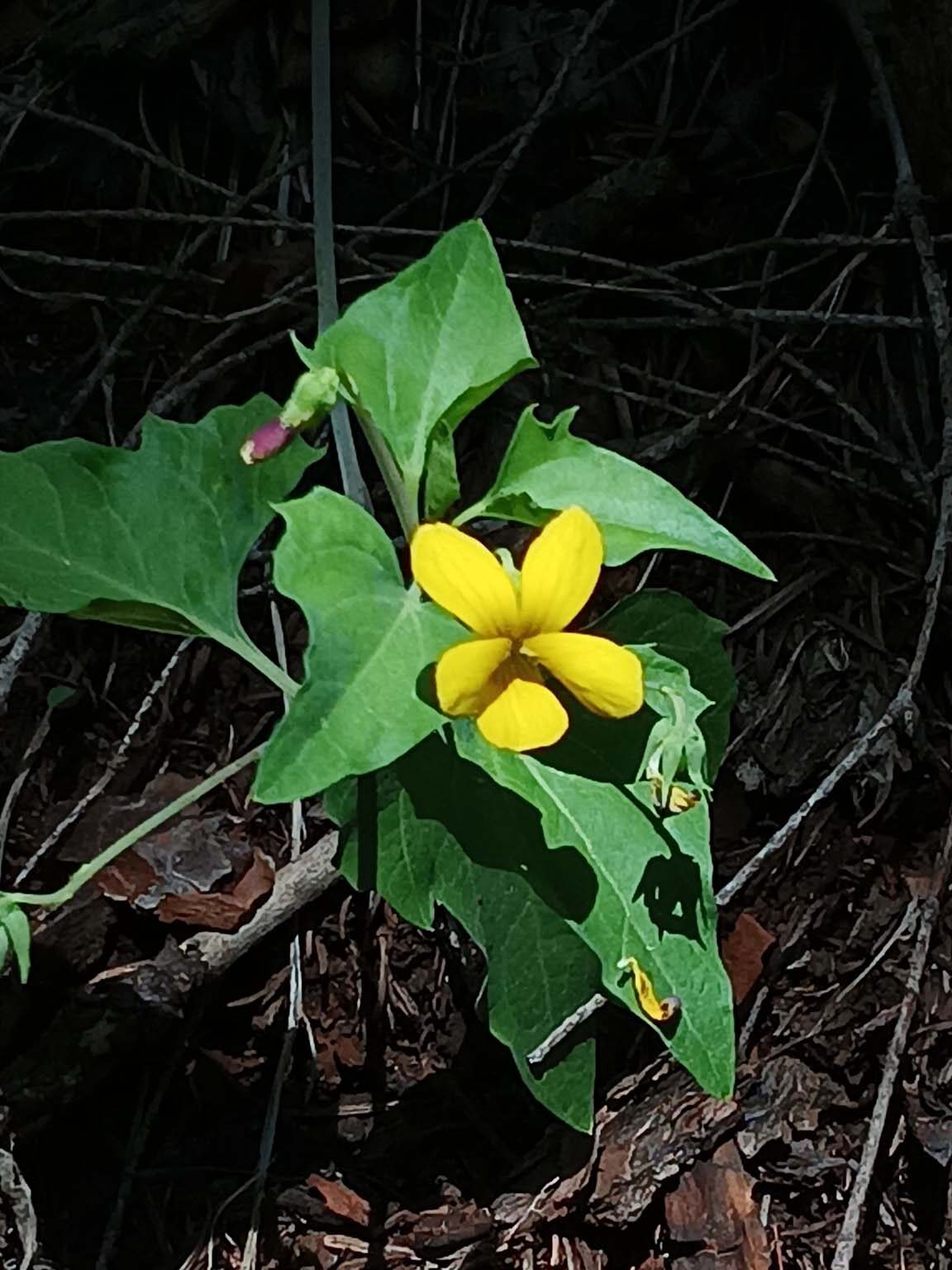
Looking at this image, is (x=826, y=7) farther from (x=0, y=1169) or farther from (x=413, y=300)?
(x=0, y=1169)

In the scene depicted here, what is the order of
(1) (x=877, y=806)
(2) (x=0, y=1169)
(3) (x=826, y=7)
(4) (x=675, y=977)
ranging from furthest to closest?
1. (3) (x=826, y=7)
2. (1) (x=877, y=806)
3. (2) (x=0, y=1169)
4. (4) (x=675, y=977)

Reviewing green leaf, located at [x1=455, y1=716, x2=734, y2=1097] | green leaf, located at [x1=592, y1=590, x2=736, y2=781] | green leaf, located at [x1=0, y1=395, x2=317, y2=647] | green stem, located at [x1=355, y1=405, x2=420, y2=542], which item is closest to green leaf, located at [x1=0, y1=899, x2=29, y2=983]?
green leaf, located at [x1=0, y1=395, x2=317, y2=647]

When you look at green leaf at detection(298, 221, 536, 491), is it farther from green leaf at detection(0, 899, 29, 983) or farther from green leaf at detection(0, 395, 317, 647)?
green leaf at detection(0, 899, 29, 983)

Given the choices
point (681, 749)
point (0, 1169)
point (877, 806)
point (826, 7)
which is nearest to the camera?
point (681, 749)

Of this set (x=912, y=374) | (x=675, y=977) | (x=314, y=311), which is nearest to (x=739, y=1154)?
(x=675, y=977)

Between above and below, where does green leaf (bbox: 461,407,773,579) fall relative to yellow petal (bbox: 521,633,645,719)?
above
